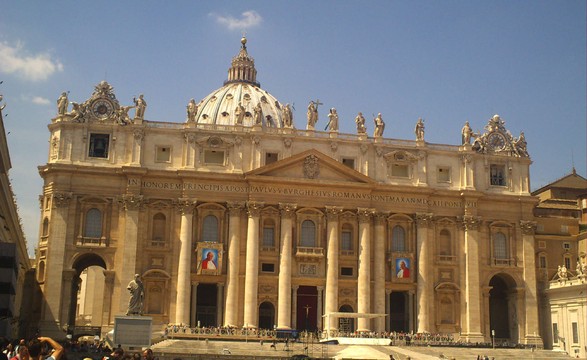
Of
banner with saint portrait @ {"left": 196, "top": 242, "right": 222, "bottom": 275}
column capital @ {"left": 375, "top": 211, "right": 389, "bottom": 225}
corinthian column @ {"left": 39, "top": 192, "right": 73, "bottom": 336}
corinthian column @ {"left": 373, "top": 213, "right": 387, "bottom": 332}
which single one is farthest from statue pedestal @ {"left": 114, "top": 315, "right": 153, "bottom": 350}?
column capital @ {"left": 375, "top": 211, "right": 389, "bottom": 225}

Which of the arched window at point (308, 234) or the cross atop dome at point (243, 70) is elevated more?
the cross atop dome at point (243, 70)

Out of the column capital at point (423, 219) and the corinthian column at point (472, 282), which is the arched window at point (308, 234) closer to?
the column capital at point (423, 219)

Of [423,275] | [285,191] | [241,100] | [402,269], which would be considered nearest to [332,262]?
[402,269]

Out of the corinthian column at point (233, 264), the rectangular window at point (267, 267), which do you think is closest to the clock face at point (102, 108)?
the corinthian column at point (233, 264)

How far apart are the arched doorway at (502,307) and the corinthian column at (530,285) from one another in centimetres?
154

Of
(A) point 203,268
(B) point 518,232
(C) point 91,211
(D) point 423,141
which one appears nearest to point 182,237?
(A) point 203,268

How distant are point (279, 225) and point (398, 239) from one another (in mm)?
11881

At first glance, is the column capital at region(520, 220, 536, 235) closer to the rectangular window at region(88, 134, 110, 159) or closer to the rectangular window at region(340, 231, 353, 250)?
the rectangular window at region(340, 231, 353, 250)

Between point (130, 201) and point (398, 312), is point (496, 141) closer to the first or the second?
point (398, 312)

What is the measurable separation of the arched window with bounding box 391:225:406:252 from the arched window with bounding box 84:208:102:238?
2735 cm

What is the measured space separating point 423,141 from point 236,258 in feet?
71.9

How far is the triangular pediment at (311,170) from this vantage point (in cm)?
7338

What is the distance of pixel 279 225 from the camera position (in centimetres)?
7362

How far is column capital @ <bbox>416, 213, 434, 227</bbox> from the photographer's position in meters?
76.0
